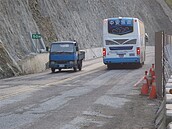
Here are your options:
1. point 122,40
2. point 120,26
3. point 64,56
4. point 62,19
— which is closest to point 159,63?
point 64,56

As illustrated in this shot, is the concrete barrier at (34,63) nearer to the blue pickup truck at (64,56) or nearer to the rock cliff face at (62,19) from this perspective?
the rock cliff face at (62,19)

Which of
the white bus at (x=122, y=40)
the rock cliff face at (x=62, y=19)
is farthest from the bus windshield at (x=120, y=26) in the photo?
the rock cliff face at (x=62, y=19)

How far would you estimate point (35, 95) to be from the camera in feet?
54.2

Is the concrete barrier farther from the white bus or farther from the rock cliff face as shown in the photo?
the white bus

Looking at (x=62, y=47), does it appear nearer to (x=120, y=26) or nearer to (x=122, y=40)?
(x=122, y=40)

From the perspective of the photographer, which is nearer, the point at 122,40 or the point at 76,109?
the point at 76,109

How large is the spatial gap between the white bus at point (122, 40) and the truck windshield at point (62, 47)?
275 cm

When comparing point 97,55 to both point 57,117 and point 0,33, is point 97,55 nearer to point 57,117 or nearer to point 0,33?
point 0,33

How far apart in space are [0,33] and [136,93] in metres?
18.9

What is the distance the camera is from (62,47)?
1244 inches

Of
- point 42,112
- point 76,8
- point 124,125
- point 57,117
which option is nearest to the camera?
point 124,125

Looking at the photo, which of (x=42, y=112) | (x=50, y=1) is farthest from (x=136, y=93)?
(x=50, y=1)

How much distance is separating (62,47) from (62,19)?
24938 millimetres

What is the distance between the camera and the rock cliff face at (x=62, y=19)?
35.8 m
